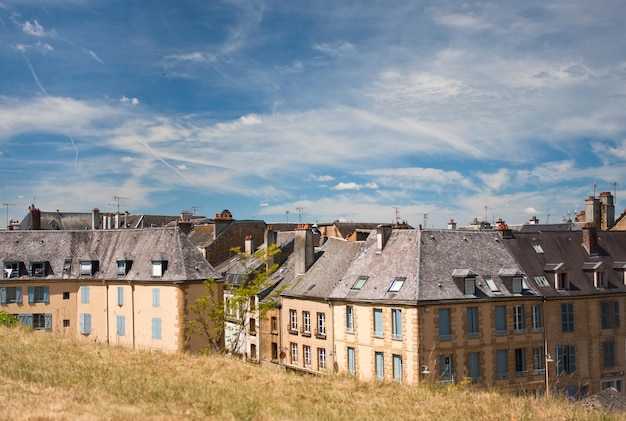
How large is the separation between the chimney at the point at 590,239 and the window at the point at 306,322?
53.4 feet

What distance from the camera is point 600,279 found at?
111 feet


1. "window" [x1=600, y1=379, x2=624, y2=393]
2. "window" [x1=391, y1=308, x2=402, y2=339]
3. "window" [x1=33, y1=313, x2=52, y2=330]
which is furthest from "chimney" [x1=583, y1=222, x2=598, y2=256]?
"window" [x1=33, y1=313, x2=52, y2=330]

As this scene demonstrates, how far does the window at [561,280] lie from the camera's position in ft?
108

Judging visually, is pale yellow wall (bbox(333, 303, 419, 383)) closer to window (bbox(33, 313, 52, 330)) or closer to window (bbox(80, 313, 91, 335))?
window (bbox(80, 313, 91, 335))

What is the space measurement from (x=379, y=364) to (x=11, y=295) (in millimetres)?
22369

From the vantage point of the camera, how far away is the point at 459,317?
29328 millimetres

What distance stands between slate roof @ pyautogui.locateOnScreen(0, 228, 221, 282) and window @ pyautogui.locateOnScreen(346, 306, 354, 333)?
25.6ft

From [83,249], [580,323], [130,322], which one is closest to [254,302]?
[130,322]

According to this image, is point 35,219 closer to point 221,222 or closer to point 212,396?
point 221,222

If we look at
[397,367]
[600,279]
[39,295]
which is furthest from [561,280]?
[39,295]

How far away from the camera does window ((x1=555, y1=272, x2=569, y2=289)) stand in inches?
1291

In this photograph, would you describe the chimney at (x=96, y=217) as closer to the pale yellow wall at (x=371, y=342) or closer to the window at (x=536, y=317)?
the pale yellow wall at (x=371, y=342)

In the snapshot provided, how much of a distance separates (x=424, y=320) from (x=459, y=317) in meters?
1.99

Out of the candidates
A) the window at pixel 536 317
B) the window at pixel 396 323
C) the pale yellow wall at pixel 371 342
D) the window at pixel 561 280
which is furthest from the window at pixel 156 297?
the window at pixel 561 280
